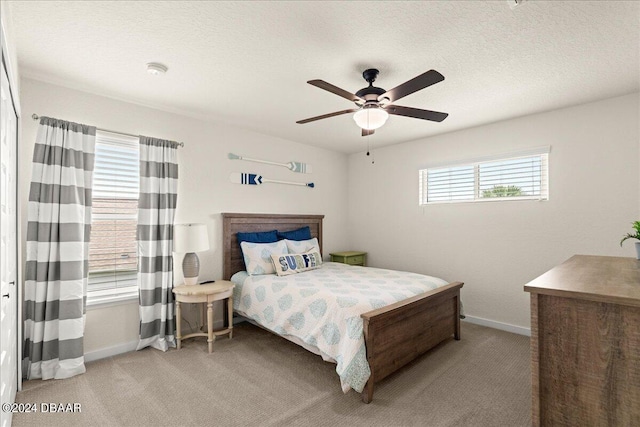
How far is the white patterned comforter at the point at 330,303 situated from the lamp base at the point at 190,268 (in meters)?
0.52

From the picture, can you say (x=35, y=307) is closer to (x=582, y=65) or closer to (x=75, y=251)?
(x=75, y=251)

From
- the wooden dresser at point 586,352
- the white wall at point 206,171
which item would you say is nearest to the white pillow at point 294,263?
the white wall at point 206,171

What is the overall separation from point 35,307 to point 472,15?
379 cm

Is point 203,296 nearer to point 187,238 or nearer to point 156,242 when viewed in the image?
point 187,238

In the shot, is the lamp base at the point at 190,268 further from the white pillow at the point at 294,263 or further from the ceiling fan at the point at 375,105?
the ceiling fan at the point at 375,105

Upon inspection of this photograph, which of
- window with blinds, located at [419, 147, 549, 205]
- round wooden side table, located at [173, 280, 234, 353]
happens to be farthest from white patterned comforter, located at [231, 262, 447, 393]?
window with blinds, located at [419, 147, 549, 205]

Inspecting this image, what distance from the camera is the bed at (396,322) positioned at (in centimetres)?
237

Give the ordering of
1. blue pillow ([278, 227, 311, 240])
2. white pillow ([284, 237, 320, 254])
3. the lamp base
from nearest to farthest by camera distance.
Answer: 1. the lamp base
2. white pillow ([284, 237, 320, 254])
3. blue pillow ([278, 227, 311, 240])

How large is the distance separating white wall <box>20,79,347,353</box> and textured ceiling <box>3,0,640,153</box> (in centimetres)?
19

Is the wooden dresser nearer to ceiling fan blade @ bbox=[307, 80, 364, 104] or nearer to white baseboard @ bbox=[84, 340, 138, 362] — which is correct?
Result: ceiling fan blade @ bbox=[307, 80, 364, 104]

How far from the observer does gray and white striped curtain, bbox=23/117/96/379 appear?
2.58 m

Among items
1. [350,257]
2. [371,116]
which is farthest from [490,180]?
[371,116]

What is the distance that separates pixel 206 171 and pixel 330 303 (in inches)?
86.6

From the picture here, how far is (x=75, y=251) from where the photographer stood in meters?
2.74
